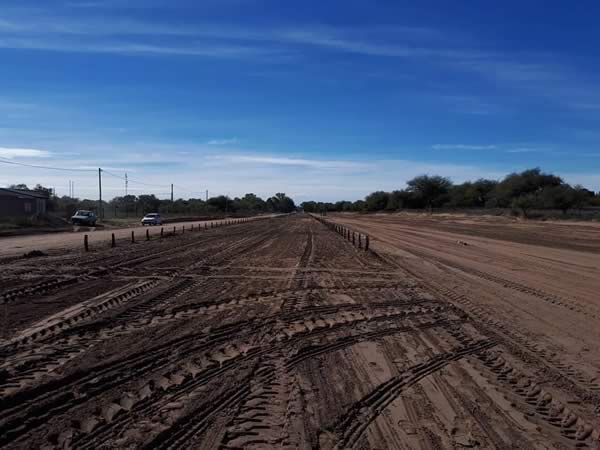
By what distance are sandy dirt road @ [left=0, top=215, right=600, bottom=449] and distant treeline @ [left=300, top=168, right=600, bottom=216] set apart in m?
71.5

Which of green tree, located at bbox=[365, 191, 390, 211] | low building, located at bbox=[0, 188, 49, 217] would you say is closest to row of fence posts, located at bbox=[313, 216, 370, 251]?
low building, located at bbox=[0, 188, 49, 217]

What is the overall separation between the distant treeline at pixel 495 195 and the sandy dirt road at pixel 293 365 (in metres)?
71.5

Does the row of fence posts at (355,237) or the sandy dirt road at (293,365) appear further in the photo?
the row of fence posts at (355,237)

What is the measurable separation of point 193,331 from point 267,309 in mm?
2573

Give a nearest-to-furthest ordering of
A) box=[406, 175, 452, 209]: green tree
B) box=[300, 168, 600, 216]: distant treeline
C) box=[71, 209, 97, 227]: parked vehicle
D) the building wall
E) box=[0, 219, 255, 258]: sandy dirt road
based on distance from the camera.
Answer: box=[0, 219, 255, 258]: sandy dirt road → box=[71, 209, 97, 227]: parked vehicle → the building wall → box=[300, 168, 600, 216]: distant treeline → box=[406, 175, 452, 209]: green tree

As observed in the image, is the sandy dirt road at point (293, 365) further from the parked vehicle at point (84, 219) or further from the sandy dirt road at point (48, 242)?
the parked vehicle at point (84, 219)

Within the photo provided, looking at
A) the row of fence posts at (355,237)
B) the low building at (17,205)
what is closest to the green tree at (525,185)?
the row of fence posts at (355,237)

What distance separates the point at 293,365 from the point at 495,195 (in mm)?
108197

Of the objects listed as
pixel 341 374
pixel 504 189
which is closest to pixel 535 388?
pixel 341 374

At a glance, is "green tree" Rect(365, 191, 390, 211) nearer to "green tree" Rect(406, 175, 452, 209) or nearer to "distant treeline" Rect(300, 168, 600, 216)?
"distant treeline" Rect(300, 168, 600, 216)

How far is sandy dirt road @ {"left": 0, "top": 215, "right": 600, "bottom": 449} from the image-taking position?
525 cm

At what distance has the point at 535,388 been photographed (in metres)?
6.74

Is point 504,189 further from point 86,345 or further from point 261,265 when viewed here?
point 86,345

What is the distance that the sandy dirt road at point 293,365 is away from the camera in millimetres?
5246
